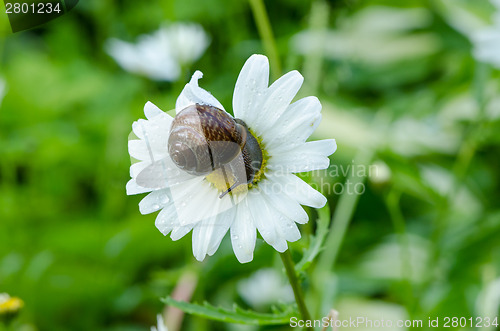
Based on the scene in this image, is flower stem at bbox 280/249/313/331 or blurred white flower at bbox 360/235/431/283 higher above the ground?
flower stem at bbox 280/249/313/331

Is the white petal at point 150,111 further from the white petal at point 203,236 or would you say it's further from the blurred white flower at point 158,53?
the blurred white flower at point 158,53

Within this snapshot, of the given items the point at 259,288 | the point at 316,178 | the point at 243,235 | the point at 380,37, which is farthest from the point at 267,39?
the point at 380,37

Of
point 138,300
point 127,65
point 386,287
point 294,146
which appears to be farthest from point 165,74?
point 294,146

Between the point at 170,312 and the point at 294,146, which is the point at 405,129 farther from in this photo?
the point at 294,146

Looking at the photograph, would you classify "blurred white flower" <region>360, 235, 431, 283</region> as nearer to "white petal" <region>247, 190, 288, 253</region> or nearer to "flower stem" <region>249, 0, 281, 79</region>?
"flower stem" <region>249, 0, 281, 79</region>

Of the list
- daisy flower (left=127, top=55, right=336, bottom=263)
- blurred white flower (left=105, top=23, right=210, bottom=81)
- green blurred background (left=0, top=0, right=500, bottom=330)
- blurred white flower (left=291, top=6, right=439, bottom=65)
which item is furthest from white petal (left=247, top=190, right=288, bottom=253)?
blurred white flower (left=291, top=6, right=439, bottom=65)

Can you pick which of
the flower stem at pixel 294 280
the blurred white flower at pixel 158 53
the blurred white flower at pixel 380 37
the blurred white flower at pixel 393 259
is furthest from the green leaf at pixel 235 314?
the blurred white flower at pixel 380 37
